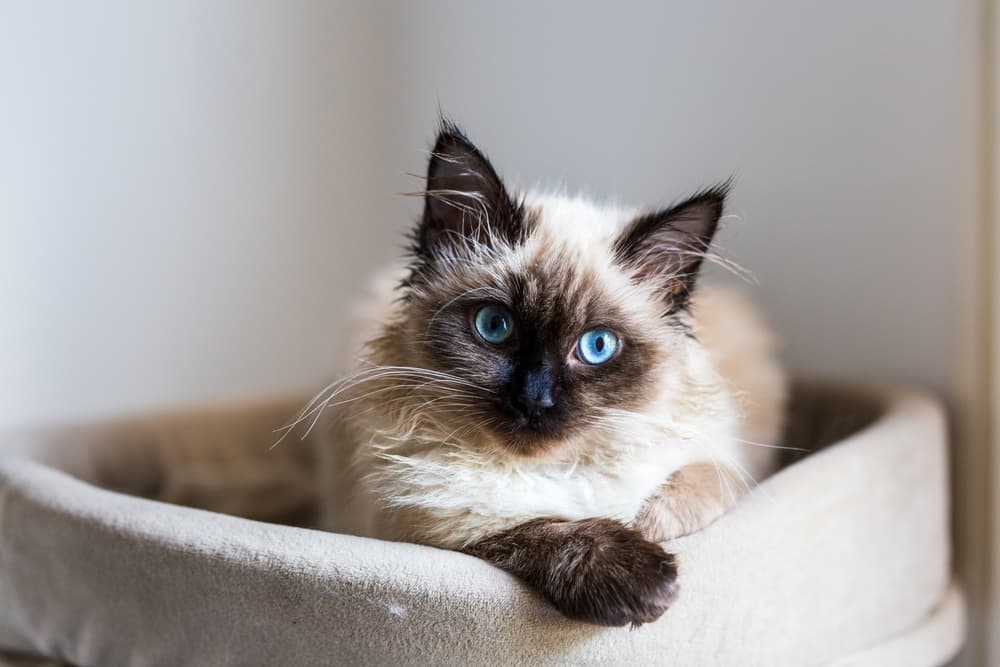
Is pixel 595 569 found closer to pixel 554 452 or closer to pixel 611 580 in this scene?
pixel 611 580

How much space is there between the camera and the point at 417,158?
9.11ft

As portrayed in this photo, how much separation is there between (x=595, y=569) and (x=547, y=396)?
0.22 metres

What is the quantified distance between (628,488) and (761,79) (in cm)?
137

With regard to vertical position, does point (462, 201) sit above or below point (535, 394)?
above

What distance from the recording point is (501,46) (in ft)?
8.23

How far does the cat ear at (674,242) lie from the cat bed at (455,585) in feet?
1.11

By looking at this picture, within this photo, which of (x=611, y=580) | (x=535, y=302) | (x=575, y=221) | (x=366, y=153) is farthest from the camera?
(x=366, y=153)

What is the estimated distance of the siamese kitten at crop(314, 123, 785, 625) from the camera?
1.06 meters

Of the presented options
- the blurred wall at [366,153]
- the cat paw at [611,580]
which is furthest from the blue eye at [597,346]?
the blurred wall at [366,153]

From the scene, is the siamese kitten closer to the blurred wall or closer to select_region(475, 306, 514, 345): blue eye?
select_region(475, 306, 514, 345): blue eye

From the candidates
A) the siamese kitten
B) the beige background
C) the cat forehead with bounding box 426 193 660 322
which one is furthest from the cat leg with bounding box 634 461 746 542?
the beige background

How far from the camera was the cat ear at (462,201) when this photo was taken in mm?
1142

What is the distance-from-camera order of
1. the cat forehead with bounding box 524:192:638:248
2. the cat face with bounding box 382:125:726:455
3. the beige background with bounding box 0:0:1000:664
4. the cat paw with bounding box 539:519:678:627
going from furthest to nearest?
the beige background with bounding box 0:0:1000:664, the cat forehead with bounding box 524:192:638:248, the cat face with bounding box 382:125:726:455, the cat paw with bounding box 539:519:678:627

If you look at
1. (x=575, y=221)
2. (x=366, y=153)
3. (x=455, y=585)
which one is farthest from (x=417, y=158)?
(x=455, y=585)
